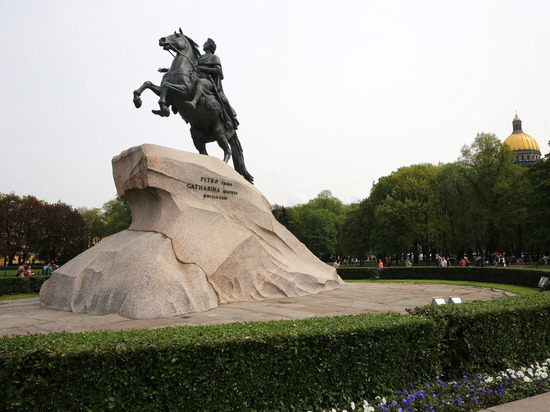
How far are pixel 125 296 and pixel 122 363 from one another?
496cm

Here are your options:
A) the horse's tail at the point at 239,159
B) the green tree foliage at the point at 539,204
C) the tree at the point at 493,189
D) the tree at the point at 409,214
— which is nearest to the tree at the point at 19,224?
the horse's tail at the point at 239,159

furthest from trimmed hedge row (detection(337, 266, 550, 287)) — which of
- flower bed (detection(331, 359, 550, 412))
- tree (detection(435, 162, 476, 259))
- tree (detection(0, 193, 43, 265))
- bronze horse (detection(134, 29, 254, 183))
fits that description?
tree (detection(0, 193, 43, 265))

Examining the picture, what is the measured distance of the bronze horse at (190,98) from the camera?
497 inches

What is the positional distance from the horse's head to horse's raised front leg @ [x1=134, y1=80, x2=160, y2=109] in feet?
4.68

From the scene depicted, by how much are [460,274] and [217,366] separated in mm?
20019

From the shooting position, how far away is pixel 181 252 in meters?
9.58

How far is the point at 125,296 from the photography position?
26.9 ft

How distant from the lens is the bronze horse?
12617 mm

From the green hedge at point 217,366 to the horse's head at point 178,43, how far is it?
1069cm

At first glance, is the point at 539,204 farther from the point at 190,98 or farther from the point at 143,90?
the point at 143,90

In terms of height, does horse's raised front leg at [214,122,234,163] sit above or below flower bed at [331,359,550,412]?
above

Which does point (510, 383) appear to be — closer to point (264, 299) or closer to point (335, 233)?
point (264, 299)

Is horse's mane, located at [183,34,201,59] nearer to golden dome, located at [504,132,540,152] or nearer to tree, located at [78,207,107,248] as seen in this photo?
tree, located at [78,207,107,248]

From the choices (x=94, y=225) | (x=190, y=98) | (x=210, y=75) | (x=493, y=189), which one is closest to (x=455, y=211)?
(x=493, y=189)
